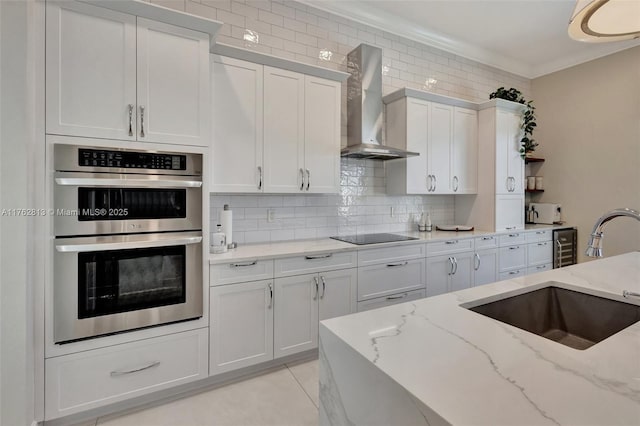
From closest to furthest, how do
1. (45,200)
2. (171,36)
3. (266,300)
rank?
(45,200), (171,36), (266,300)

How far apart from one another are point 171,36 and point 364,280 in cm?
236

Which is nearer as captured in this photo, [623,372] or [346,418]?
[623,372]

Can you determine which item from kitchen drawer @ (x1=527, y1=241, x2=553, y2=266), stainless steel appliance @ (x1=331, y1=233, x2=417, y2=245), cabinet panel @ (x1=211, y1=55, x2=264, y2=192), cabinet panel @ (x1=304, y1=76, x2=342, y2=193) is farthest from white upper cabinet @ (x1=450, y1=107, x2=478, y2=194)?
cabinet panel @ (x1=211, y1=55, x2=264, y2=192)

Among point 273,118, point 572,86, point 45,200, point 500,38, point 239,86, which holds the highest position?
point 500,38

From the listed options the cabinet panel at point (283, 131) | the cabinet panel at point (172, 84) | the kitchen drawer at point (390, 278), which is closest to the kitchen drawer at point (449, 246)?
the kitchen drawer at point (390, 278)

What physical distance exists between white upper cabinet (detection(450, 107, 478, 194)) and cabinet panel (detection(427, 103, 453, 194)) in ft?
0.25

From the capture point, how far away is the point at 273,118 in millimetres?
2707

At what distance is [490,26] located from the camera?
3832mm

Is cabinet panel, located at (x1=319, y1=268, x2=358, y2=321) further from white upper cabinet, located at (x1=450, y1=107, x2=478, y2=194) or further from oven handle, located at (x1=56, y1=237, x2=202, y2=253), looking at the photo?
white upper cabinet, located at (x1=450, y1=107, x2=478, y2=194)

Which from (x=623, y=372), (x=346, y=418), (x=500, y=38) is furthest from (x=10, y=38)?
(x=500, y=38)

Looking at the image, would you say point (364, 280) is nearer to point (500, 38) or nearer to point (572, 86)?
point (500, 38)

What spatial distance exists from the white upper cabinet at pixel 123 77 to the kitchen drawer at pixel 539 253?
13.3 feet

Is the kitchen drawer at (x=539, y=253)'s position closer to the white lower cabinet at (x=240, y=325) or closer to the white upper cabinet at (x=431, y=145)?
the white upper cabinet at (x=431, y=145)

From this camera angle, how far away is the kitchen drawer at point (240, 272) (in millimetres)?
2244
